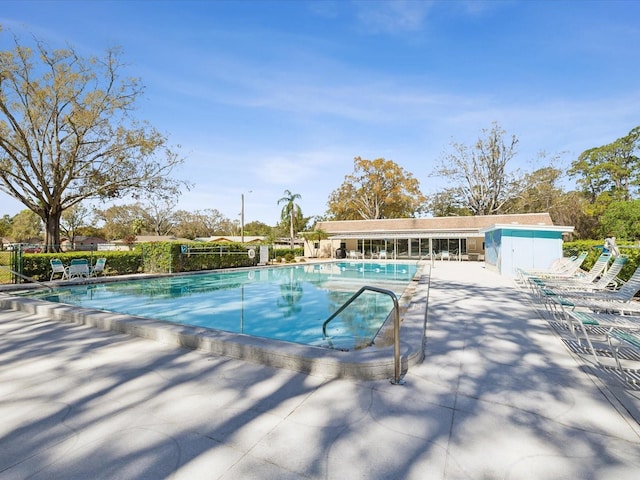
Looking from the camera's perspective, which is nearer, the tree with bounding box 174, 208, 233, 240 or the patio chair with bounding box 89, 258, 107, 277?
the patio chair with bounding box 89, 258, 107, 277

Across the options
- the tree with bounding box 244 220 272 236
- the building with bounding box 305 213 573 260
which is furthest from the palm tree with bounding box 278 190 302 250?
the tree with bounding box 244 220 272 236

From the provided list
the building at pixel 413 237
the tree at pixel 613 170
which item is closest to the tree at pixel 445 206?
the tree at pixel 613 170

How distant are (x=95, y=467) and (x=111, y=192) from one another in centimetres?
2210

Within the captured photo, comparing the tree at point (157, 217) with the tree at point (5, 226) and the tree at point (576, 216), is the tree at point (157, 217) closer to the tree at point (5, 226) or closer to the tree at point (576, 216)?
the tree at point (5, 226)

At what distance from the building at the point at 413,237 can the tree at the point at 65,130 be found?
776 inches

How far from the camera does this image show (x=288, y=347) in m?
4.36

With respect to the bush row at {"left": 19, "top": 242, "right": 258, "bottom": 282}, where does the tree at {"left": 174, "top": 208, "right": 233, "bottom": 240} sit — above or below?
above

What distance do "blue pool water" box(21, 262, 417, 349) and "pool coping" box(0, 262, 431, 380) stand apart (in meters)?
1.20

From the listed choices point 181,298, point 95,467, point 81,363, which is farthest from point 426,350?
point 181,298

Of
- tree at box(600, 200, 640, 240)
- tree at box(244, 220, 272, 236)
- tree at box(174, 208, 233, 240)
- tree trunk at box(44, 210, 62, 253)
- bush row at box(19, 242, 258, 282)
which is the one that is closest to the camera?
bush row at box(19, 242, 258, 282)

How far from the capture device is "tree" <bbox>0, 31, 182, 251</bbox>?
55.5 ft

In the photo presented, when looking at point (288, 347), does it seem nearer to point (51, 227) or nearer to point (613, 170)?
point (51, 227)

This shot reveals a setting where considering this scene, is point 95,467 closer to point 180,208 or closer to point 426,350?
point 426,350

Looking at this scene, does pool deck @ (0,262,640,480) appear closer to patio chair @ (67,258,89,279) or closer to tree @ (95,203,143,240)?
patio chair @ (67,258,89,279)
